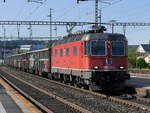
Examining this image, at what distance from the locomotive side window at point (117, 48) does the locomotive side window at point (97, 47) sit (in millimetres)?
582

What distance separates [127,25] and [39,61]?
20.3 metres

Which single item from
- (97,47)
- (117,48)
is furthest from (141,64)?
(97,47)

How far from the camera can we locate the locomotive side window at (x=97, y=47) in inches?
774

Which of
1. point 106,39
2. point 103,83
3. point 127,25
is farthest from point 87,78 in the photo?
point 127,25

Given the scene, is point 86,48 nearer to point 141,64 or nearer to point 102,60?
point 102,60

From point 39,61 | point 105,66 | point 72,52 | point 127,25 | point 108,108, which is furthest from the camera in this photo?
point 127,25

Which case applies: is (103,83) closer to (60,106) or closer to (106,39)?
(106,39)

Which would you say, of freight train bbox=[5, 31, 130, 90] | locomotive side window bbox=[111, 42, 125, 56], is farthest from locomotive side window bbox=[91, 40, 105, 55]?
locomotive side window bbox=[111, 42, 125, 56]

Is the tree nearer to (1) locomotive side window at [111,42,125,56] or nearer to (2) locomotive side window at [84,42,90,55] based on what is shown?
(1) locomotive side window at [111,42,125,56]

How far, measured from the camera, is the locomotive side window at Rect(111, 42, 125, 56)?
19888 mm

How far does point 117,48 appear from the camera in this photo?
20.0 m

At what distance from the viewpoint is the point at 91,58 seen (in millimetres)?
19469

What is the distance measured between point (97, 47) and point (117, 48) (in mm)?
1179

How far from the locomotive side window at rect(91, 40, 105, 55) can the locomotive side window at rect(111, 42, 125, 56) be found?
22.9 inches
